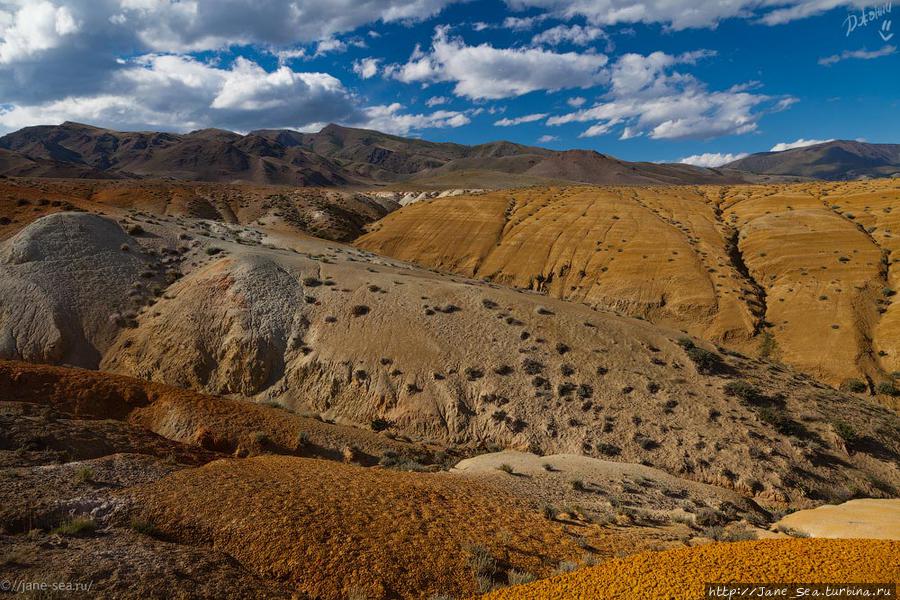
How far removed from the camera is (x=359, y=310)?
28.2 metres

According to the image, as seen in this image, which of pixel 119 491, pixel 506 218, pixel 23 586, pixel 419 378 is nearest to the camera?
pixel 23 586

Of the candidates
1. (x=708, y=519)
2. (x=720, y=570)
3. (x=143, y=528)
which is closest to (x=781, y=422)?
(x=708, y=519)

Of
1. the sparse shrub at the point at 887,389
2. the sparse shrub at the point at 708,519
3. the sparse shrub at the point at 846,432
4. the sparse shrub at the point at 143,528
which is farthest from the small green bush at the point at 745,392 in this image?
the sparse shrub at the point at 143,528

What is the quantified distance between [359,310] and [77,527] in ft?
64.8

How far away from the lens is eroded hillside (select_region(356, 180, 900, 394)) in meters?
35.3

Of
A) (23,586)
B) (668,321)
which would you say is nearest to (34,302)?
(23,586)

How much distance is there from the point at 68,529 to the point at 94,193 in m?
85.7

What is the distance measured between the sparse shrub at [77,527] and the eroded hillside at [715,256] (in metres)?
40.1

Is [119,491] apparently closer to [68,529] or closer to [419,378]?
[68,529]

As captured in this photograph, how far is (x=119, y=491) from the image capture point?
35.0 ft

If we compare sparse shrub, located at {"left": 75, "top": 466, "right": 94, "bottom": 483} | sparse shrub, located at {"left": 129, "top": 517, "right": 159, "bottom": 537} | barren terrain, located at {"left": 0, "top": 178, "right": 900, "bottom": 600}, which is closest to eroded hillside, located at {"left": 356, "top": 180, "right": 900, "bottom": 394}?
barren terrain, located at {"left": 0, "top": 178, "right": 900, "bottom": 600}

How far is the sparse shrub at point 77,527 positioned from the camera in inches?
347

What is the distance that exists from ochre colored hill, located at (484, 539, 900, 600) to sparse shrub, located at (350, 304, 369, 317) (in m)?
21.0

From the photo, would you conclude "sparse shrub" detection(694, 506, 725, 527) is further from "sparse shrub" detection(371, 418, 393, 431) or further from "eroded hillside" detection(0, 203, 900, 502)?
"sparse shrub" detection(371, 418, 393, 431)
